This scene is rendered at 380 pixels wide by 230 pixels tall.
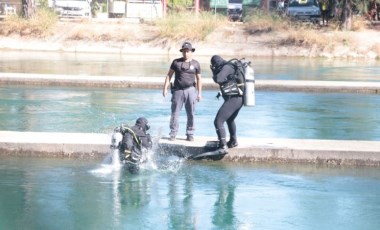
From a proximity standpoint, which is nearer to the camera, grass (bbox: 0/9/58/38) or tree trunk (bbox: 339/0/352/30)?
grass (bbox: 0/9/58/38)

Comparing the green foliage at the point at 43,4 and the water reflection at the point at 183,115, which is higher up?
the green foliage at the point at 43,4

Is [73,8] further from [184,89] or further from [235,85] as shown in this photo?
[235,85]

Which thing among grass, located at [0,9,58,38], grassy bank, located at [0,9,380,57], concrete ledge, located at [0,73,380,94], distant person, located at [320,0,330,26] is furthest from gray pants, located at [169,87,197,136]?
distant person, located at [320,0,330,26]

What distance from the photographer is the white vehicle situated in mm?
45062

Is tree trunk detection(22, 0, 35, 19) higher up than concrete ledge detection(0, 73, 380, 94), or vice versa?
tree trunk detection(22, 0, 35, 19)

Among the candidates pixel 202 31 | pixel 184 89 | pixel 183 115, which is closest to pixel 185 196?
pixel 184 89

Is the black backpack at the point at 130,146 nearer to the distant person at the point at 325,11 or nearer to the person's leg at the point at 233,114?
the person's leg at the point at 233,114

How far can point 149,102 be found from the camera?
19.4 meters

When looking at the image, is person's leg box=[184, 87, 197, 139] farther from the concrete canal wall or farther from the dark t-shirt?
the concrete canal wall

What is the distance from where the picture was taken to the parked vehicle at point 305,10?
44969mm

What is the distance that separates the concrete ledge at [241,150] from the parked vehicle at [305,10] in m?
33.0

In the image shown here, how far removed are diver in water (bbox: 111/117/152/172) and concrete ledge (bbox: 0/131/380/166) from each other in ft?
3.21

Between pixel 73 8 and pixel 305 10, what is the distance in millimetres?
13225

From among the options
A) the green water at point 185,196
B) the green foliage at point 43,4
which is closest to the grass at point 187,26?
the green foliage at point 43,4
